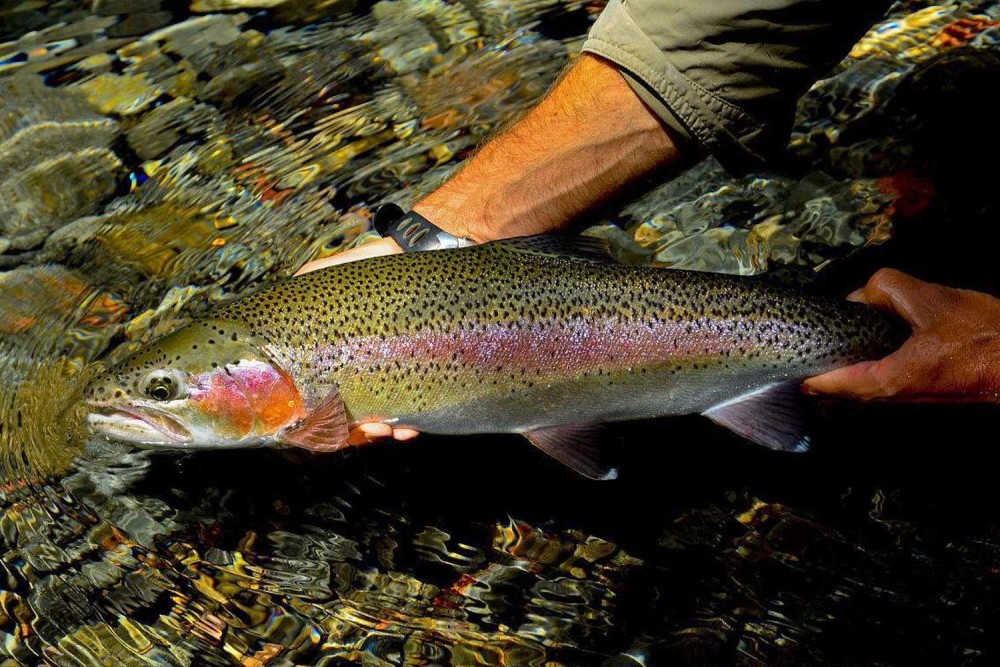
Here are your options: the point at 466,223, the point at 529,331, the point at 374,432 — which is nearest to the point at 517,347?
the point at 529,331

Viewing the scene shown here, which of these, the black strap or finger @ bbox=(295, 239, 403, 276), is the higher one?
the black strap

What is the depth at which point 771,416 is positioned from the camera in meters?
2.92

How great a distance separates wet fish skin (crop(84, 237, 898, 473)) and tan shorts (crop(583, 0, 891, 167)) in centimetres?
56

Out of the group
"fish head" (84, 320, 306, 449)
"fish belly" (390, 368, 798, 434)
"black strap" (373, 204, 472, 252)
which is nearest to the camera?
"fish head" (84, 320, 306, 449)

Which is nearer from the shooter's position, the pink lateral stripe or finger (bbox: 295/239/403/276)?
the pink lateral stripe

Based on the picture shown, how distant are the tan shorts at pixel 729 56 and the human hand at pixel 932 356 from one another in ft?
2.39

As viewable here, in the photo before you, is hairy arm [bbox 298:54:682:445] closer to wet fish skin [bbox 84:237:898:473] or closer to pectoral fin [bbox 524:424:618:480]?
wet fish skin [bbox 84:237:898:473]

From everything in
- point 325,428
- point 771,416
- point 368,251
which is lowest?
point 771,416

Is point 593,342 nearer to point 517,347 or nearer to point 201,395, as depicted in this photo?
point 517,347

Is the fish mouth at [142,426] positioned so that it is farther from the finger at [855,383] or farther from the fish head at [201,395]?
the finger at [855,383]

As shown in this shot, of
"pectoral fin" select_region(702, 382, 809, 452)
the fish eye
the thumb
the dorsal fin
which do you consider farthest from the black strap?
the thumb

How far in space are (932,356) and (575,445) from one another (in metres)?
1.19

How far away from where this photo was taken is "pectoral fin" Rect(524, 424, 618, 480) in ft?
9.45

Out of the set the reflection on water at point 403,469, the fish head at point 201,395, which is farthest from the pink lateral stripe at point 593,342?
the reflection on water at point 403,469
